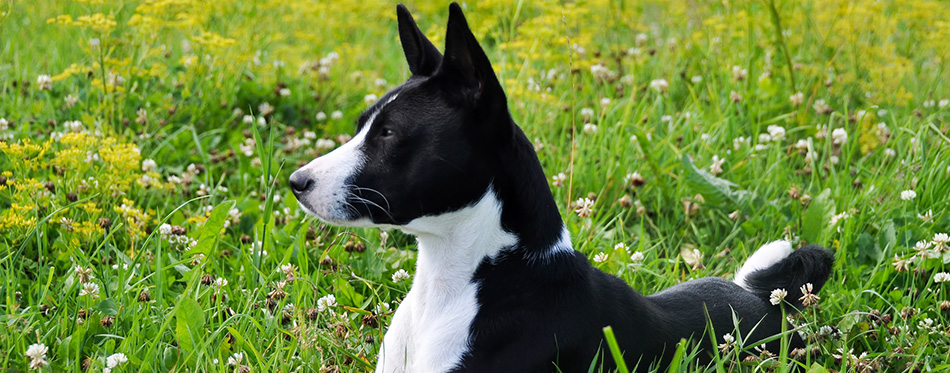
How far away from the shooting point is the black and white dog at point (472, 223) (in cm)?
259

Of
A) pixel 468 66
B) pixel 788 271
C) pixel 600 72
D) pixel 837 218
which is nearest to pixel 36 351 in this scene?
pixel 468 66

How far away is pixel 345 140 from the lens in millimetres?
5324

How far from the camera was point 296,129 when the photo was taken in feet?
18.9

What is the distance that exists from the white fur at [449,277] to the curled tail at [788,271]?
1.16 m

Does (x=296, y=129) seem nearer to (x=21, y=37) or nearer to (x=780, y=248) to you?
(x=21, y=37)

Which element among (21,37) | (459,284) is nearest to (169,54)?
(21,37)

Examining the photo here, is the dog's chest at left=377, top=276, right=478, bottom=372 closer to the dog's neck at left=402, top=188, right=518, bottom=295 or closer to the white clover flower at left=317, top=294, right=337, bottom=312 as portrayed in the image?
the dog's neck at left=402, top=188, right=518, bottom=295

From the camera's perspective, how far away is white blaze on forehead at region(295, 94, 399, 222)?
2627 millimetres

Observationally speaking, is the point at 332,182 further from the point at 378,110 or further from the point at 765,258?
the point at 765,258

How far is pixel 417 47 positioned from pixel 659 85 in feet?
10.8

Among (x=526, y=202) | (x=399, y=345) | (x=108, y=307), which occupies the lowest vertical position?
(x=108, y=307)

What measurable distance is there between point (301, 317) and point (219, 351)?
0.96ft

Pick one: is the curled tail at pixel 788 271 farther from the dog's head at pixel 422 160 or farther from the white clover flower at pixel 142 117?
the white clover flower at pixel 142 117

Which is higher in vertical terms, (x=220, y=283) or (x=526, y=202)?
(x=526, y=202)
